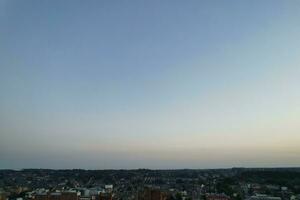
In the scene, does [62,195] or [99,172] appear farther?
[99,172]

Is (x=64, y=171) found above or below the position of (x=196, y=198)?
above

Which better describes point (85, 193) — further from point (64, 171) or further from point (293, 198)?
point (64, 171)

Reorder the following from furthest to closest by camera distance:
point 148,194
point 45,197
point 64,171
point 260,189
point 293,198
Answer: point 64,171
point 260,189
point 293,198
point 45,197
point 148,194

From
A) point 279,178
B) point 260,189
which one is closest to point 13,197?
point 260,189

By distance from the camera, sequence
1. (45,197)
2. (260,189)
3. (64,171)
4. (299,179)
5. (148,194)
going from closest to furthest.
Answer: (148,194)
(45,197)
(260,189)
(299,179)
(64,171)

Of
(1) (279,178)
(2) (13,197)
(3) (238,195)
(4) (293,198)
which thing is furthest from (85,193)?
(1) (279,178)

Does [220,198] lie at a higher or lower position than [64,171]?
lower

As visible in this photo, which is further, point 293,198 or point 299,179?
point 299,179

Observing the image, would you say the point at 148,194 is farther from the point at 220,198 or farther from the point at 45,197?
the point at 220,198

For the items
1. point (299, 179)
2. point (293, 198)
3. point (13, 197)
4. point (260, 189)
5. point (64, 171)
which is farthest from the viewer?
point (64, 171)
